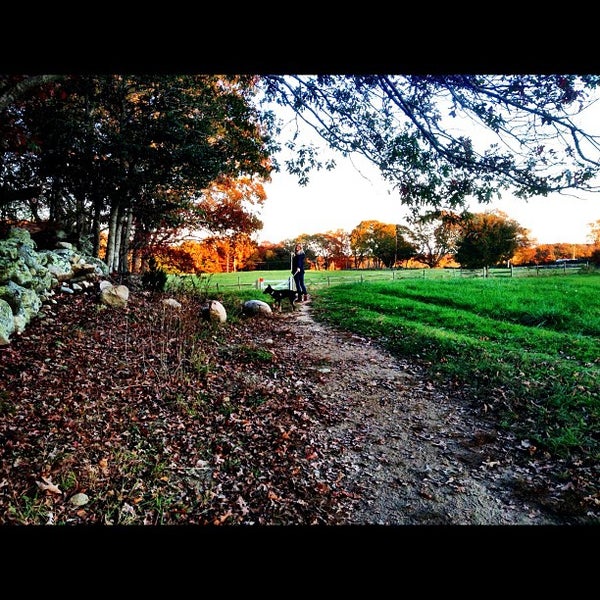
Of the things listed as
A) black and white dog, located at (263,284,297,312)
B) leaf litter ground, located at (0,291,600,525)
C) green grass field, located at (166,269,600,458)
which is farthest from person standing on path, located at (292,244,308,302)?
leaf litter ground, located at (0,291,600,525)

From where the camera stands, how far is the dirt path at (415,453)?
2797 mm

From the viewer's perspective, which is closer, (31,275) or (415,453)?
(415,453)

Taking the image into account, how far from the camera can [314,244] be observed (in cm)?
927

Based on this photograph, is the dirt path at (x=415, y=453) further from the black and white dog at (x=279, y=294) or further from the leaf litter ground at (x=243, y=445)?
the black and white dog at (x=279, y=294)

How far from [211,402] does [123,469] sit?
4.56 ft

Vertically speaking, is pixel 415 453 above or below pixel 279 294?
below

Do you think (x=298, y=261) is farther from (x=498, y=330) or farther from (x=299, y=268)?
(x=498, y=330)

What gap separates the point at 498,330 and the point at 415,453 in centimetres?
499

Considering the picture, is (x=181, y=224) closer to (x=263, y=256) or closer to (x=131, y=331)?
Answer: (x=263, y=256)

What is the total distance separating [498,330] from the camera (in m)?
7.36

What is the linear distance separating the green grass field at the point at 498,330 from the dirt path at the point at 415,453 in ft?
1.78

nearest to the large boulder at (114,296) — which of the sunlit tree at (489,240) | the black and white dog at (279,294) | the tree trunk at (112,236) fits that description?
the tree trunk at (112,236)

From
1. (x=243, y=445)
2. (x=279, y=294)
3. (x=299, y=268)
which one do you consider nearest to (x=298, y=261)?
(x=299, y=268)
